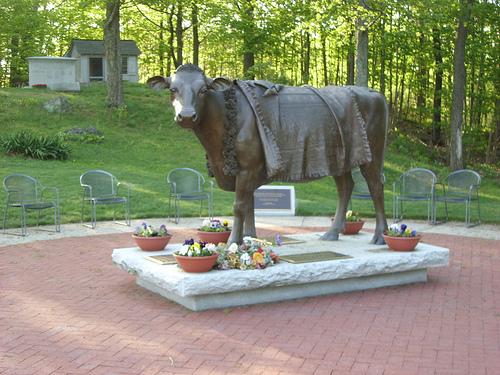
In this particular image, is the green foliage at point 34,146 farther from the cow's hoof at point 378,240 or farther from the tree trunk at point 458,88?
the tree trunk at point 458,88

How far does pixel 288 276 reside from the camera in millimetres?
5688

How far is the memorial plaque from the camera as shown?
1155cm

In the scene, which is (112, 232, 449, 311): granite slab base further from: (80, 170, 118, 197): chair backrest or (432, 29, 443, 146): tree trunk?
(432, 29, 443, 146): tree trunk

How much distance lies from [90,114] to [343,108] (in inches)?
634

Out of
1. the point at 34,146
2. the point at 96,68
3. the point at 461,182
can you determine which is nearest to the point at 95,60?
the point at 96,68

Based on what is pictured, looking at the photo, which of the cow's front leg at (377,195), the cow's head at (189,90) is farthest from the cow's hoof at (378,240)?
the cow's head at (189,90)

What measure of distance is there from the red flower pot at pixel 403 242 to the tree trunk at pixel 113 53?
1721 centimetres

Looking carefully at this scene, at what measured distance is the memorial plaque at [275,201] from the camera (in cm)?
1155

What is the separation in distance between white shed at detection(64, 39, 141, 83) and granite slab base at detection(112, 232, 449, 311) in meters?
27.4

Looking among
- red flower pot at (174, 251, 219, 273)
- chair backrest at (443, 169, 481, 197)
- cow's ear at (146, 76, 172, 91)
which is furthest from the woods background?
red flower pot at (174, 251, 219, 273)

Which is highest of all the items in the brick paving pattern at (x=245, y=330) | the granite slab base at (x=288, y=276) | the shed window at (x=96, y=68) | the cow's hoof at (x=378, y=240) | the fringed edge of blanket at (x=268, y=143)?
the shed window at (x=96, y=68)

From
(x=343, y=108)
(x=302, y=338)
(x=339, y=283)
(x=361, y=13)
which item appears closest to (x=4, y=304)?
(x=302, y=338)

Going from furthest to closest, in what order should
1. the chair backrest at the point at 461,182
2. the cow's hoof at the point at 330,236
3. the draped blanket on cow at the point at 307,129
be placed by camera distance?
1. the chair backrest at the point at 461,182
2. the cow's hoof at the point at 330,236
3. the draped blanket on cow at the point at 307,129

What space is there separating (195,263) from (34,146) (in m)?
12.7
